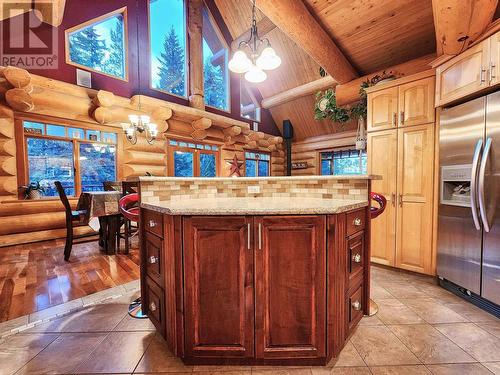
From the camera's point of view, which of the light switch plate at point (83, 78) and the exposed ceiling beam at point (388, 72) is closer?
the exposed ceiling beam at point (388, 72)

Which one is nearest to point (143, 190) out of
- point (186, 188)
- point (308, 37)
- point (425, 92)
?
point (186, 188)

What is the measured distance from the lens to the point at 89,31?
4750 mm

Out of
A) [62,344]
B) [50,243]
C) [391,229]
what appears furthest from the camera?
[50,243]

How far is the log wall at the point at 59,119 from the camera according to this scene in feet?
12.2

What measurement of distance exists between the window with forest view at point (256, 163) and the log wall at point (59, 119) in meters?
2.25

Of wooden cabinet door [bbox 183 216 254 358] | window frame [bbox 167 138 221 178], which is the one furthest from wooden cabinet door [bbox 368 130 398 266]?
window frame [bbox 167 138 221 178]

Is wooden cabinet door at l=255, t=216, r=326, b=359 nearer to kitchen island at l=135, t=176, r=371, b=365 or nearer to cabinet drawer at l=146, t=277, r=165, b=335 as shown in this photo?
kitchen island at l=135, t=176, r=371, b=365

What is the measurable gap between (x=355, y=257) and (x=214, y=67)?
716 centimetres

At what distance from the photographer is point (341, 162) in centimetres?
770

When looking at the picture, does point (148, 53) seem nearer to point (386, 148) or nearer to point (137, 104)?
point (137, 104)

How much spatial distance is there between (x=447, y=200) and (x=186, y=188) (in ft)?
8.77

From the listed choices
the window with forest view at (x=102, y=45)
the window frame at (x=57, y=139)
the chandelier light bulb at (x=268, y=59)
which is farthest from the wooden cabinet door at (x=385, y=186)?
the window with forest view at (x=102, y=45)

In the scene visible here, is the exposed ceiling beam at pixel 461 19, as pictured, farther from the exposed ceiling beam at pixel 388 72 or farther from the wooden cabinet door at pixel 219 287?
the wooden cabinet door at pixel 219 287

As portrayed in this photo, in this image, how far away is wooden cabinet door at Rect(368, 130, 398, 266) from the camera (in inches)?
112
